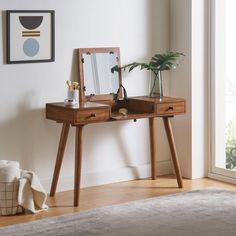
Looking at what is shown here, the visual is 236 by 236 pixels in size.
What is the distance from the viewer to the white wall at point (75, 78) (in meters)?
5.13

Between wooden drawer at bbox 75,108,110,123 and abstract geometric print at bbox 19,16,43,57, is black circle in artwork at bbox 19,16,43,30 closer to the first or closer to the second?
abstract geometric print at bbox 19,16,43,57

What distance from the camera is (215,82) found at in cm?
586

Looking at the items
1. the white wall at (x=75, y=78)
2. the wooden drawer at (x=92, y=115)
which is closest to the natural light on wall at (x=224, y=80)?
the white wall at (x=75, y=78)

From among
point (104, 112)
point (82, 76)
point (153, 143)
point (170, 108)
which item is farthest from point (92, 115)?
point (153, 143)

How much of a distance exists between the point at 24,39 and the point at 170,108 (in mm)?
1397

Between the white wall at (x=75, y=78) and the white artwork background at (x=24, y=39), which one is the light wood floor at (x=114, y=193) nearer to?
the white wall at (x=75, y=78)

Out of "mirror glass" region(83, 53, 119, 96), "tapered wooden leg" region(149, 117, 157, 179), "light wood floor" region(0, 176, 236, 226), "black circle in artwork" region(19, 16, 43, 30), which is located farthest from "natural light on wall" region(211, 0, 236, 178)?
"black circle in artwork" region(19, 16, 43, 30)

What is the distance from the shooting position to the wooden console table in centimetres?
494

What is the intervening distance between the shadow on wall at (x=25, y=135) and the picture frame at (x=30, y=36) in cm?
34

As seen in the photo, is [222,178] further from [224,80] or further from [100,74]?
[100,74]

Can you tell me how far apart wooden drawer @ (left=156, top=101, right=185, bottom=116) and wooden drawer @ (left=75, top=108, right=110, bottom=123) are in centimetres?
54

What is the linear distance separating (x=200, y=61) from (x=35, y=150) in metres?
1.79

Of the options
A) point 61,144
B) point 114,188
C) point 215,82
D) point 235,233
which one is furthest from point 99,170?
point 235,233

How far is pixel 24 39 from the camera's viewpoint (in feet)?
16.7
